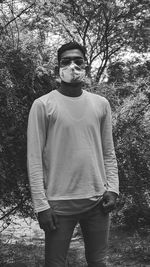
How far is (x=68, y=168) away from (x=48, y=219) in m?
0.32

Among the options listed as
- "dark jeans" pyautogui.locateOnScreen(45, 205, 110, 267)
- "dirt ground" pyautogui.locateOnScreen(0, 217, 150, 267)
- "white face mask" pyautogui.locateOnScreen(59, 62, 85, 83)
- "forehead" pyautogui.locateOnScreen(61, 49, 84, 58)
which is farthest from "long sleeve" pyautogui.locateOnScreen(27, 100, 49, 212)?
"dirt ground" pyautogui.locateOnScreen(0, 217, 150, 267)

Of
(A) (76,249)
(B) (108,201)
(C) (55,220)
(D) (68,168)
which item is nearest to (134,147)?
(A) (76,249)

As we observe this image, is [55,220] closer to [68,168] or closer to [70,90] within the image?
[68,168]

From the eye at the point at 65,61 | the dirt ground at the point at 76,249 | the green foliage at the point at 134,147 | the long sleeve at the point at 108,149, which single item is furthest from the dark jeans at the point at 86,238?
the green foliage at the point at 134,147

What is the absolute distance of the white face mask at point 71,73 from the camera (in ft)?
8.18

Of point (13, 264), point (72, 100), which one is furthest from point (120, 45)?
point (72, 100)

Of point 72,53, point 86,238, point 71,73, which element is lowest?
point 86,238

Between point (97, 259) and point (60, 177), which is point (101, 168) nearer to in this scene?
point (60, 177)

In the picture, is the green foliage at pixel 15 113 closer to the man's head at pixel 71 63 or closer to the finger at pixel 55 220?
the man's head at pixel 71 63

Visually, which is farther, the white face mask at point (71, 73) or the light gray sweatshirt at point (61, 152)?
the white face mask at point (71, 73)

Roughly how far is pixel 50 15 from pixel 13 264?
273cm

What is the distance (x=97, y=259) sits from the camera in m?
2.45

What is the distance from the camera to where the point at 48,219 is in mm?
2221

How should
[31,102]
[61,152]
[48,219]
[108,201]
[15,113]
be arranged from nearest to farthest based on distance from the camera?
1. [48,219]
2. [61,152]
3. [108,201]
4. [15,113]
5. [31,102]
